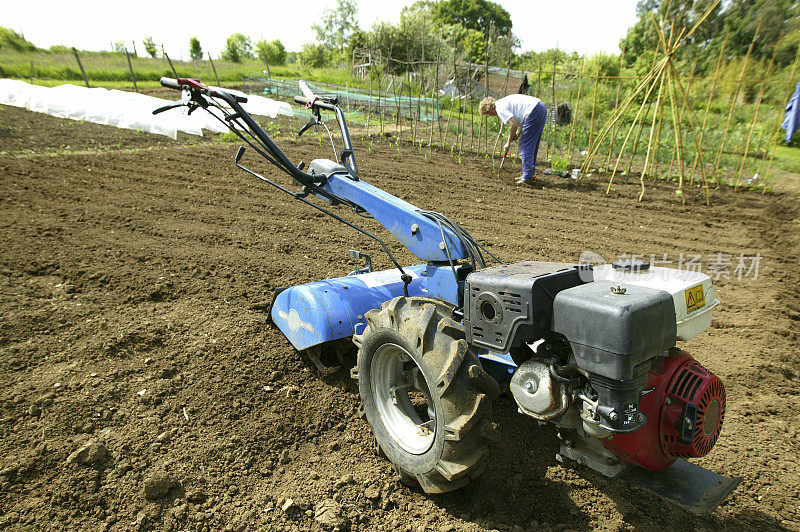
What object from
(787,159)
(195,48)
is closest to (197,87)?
(787,159)

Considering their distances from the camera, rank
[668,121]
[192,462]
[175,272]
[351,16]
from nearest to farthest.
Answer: [192,462]
[175,272]
[668,121]
[351,16]

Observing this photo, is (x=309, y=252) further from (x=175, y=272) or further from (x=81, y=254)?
(x=81, y=254)

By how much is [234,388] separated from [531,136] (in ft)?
27.3

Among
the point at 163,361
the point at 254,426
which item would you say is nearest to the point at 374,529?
the point at 254,426

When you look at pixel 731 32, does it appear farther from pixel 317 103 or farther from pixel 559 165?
pixel 317 103

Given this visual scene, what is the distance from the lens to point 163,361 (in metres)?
3.47

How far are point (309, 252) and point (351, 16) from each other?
81.3 meters

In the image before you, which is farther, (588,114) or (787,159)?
(588,114)

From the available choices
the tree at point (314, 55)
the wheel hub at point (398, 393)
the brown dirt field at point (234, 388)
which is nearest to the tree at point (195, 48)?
the tree at point (314, 55)

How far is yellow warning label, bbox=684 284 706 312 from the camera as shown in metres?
2.31

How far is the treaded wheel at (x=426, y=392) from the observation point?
2150 mm

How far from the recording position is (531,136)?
9930 millimetres

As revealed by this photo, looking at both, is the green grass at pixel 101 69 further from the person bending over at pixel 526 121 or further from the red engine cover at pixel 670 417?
the red engine cover at pixel 670 417

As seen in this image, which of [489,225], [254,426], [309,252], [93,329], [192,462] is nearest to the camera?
[192,462]
